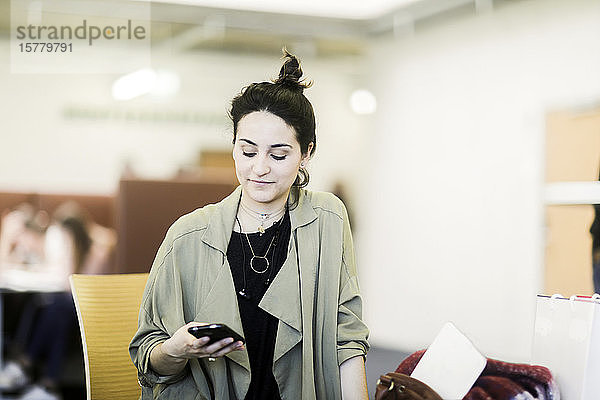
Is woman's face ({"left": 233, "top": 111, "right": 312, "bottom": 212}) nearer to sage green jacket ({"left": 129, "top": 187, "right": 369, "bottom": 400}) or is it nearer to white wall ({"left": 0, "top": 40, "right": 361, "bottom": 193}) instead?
sage green jacket ({"left": 129, "top": 187, "right": 369, "bottom": 400})

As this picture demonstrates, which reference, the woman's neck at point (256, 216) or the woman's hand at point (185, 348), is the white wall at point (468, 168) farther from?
the woman's hand at point (185, 348)

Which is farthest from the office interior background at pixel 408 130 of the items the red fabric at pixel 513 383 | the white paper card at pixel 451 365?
the white paper card at pixel 451 365

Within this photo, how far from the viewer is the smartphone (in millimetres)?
1729

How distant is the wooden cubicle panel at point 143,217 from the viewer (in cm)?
371

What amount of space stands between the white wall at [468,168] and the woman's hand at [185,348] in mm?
3346

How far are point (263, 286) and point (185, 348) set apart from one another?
0.99 feet

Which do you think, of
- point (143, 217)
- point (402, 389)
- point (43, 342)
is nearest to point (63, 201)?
point (43, 342)

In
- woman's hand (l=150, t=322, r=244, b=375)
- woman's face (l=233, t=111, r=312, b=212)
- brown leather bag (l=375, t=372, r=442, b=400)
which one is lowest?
brown leather bag (l=375, t=372, r=442, b=400)

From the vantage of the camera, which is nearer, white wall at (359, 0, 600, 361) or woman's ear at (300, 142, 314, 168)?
woman's ear at (300, 142, 314, 168)

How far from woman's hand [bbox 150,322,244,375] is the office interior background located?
2.99 meters

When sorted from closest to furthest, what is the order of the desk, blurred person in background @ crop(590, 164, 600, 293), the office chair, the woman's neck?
the woman's neck < the office chair < blurred person in background @ crop(590, 164, 600, 293) < the desk

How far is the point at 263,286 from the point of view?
2.02m

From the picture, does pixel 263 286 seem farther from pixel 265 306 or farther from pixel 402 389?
pixel 402 389

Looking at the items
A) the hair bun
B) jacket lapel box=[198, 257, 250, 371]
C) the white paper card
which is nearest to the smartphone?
jacket lapel box=[198, 257, 250, 371]
